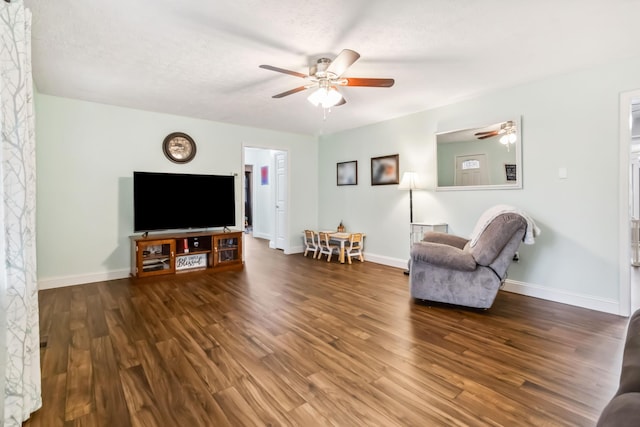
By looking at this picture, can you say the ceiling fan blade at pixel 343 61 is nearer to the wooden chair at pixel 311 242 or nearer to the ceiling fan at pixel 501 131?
the ceiling fan at pixel 501 131

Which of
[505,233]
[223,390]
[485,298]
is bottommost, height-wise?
[223,390]

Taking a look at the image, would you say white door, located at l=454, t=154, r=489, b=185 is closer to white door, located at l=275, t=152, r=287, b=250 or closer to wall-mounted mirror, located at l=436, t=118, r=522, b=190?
wall-mounted mirror, located at l=436, t=118, r=522, b=190

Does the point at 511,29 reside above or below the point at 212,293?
above

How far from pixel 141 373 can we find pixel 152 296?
1.69m

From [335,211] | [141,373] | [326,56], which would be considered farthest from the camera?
[335,211]

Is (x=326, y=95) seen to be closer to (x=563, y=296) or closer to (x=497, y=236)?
(x=497, y=236)

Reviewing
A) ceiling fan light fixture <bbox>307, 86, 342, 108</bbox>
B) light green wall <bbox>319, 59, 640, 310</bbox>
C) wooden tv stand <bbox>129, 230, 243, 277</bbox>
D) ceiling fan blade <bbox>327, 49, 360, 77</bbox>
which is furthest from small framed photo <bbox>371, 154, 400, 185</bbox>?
ceiling fan blade <bbox>327, 49, 360, 77</bbox>

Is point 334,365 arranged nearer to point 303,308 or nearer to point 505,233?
point 303,308

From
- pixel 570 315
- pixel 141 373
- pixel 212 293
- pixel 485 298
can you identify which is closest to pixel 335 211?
pixel 212 293

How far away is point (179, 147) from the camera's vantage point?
4672 mm

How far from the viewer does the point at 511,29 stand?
2.27 metres

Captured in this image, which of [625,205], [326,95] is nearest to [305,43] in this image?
[326,95]

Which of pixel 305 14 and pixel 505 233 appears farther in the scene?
pixel 505 233

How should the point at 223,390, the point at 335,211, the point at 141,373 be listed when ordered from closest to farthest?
the point at 223,390 → the point at 141,373 → the point at 335,211
